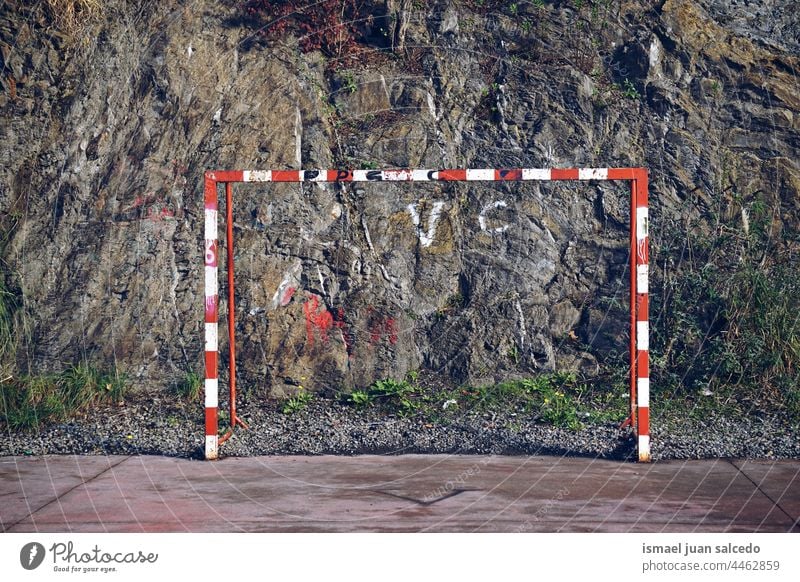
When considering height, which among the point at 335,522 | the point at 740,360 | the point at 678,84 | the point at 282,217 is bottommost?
the point at 335,522

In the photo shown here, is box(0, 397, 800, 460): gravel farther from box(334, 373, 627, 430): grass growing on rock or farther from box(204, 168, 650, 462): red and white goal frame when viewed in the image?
box(204, 168, 650, 462): red and white goal frame

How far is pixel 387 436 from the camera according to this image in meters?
6.45

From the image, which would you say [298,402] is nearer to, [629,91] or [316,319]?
[316,319]

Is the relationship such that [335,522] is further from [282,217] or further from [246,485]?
[282,217]

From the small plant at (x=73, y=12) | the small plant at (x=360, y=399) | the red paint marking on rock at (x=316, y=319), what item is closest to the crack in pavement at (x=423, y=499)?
the small plant at (x=360, y=399)

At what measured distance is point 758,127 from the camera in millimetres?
8617

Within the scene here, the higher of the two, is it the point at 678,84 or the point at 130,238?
the point at 678,84

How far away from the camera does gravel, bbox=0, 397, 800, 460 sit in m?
6.12

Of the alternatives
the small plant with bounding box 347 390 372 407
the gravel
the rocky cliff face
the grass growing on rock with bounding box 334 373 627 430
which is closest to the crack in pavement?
the gravel

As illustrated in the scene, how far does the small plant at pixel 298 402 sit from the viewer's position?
23.3 ft

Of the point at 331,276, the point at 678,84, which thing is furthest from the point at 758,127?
the point at 331,276

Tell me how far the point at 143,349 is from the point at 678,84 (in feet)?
19.4

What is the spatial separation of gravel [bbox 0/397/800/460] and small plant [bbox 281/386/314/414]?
0.20 ft

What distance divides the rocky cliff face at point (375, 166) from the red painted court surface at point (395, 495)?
71.5 inches
